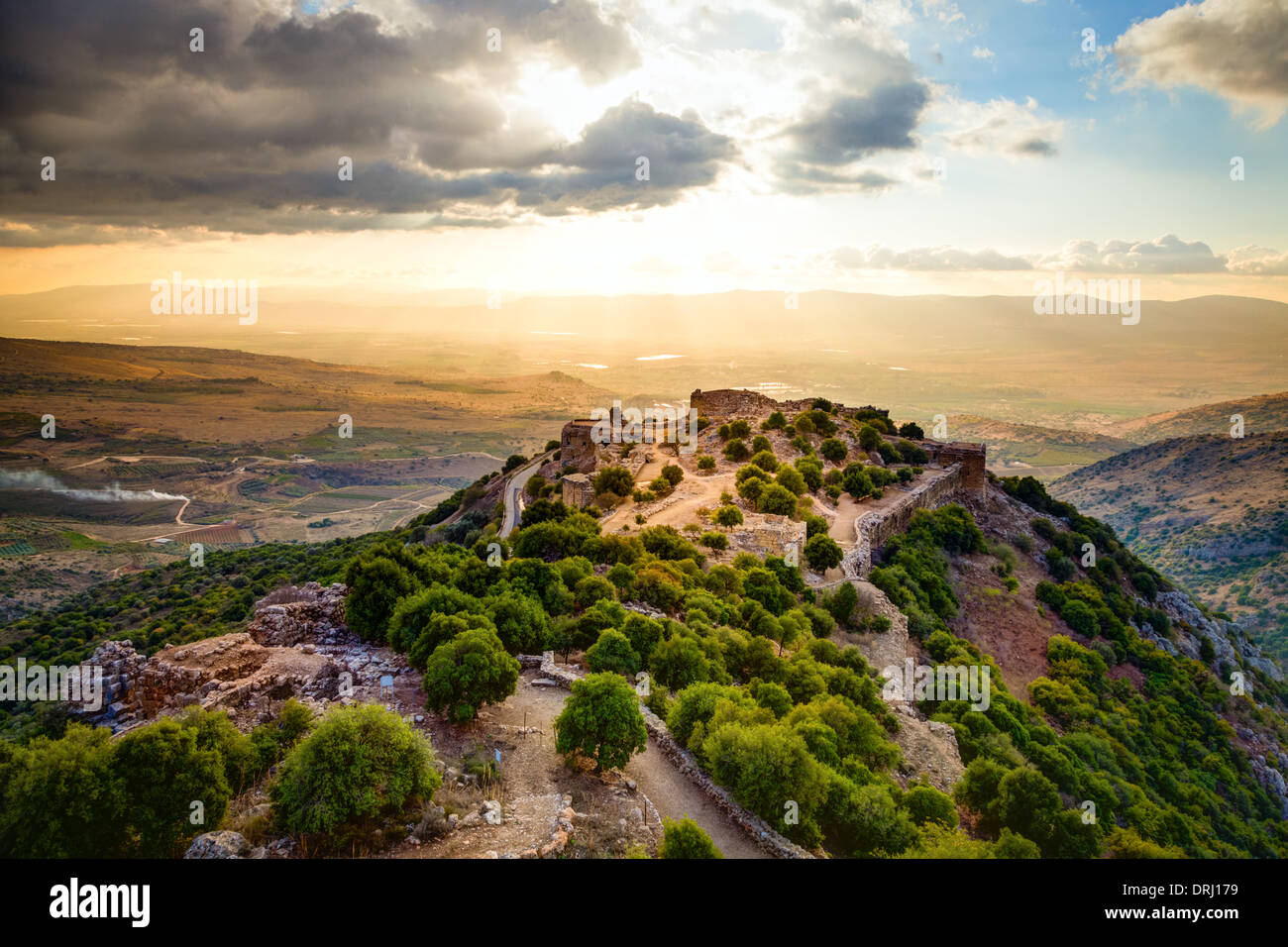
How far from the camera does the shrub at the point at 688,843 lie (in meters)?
10.8

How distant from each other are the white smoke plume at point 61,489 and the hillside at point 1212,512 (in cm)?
13535

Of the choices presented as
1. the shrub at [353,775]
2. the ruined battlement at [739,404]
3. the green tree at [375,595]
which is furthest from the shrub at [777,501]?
the shrub at [353,775]

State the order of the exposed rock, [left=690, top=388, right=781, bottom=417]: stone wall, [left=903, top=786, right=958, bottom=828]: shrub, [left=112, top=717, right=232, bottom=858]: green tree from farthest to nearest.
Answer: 1. [left=690, top=388, right=781, bottom=417]: stone wall
2. [left=903, top=786, right=958, bottom=828]: shrub
3. [left=112, top=717, right=232, bottom=858]: green tree
4. the exposed rock

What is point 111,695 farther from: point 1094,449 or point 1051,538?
point 1094,449

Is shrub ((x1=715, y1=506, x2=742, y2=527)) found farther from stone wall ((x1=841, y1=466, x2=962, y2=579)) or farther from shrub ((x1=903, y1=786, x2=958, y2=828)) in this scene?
shrub ((x1=903, y1=786, x2=958, y2=828))

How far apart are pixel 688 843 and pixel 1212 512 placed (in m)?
99.7

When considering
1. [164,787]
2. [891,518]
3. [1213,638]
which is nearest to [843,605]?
[891,518]

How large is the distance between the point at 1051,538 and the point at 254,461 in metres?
133

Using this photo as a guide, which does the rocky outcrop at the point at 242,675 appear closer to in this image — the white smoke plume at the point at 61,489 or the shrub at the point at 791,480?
the shrub at the point at 791,480

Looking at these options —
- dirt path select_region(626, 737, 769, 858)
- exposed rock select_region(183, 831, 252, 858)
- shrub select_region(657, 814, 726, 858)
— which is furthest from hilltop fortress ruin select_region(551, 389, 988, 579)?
exposed rock select_region(183, 831, 252, 858)

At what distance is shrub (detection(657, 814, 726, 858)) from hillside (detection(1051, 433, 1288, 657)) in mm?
72090

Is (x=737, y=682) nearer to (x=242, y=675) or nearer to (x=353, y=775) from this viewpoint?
(x=353, y=775)

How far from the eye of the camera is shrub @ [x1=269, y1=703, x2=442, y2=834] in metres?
11.3
